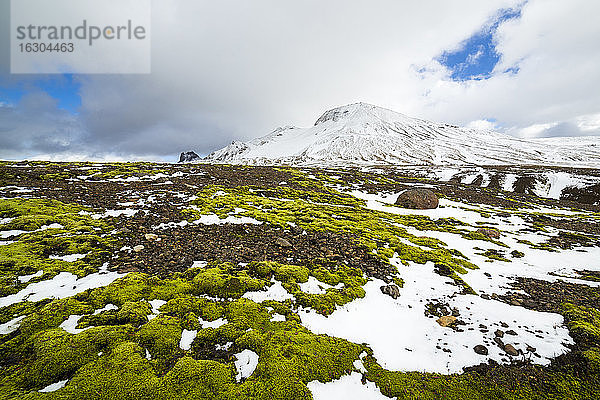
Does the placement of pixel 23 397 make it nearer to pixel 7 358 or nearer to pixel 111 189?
pixel 7 358

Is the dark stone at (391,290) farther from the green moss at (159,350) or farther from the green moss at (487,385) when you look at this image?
the green moss at (487,385)

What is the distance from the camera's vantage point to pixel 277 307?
9.47m

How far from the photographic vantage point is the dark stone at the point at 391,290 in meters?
11.3

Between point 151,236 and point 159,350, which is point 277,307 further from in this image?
point 151,236

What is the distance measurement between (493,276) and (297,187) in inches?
1061

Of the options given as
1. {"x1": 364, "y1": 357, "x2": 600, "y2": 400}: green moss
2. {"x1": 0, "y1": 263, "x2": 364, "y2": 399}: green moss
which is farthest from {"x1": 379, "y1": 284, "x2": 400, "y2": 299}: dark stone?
{"x1": 364, "y1": 357, "x2": 600, "y2": 400}: green moss

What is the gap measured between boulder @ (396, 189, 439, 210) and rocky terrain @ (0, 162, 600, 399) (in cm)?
1010

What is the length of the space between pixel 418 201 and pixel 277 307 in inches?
1073

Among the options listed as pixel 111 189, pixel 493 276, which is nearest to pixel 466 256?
pixel 493 276

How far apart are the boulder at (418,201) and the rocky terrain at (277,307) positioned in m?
10.1

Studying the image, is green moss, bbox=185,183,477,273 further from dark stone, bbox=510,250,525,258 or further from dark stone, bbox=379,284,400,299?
dark stone, bbox=510,250,525,258

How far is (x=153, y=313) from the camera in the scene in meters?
8.61

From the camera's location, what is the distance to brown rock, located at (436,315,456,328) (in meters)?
9.49

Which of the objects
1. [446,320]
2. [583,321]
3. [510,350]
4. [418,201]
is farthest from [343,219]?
[510,350]
